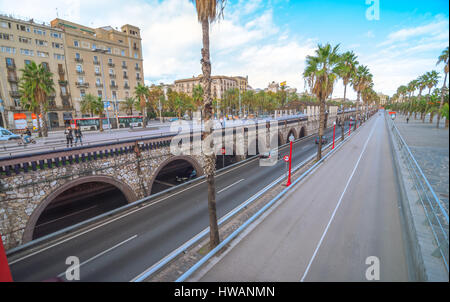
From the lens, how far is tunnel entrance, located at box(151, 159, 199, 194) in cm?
2583

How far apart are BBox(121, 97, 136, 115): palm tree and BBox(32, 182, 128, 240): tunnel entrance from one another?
37.1m

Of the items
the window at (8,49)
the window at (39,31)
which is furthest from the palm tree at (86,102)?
the window at (39,31)

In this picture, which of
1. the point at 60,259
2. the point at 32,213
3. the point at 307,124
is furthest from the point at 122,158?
the point at 307,124

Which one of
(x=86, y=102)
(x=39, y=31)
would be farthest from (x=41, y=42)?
(x=86, y=102)

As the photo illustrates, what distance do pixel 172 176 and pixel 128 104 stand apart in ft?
118

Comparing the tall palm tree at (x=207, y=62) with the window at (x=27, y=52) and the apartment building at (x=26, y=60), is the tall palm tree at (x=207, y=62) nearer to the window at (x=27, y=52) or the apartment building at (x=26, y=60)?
the apartment building at (x=26, y=60)

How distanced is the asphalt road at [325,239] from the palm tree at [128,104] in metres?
54.8

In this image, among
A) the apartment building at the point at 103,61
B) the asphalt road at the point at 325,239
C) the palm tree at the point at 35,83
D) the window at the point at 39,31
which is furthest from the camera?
the apartment building at the point at 103,61

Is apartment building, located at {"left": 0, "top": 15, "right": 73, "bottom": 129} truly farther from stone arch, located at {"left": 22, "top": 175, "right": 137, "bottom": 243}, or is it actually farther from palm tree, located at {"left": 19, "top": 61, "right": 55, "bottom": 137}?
stone arch, located at {"left": 22, "top": 175, "right": 137, "bottom": 243}

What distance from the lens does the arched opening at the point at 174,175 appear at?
81.1 ft

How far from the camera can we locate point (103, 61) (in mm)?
52594

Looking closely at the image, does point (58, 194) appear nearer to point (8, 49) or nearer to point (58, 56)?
point (8, 49)

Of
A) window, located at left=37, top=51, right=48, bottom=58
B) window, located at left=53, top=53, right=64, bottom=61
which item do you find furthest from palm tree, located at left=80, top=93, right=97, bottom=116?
window, located at left=37, top=51, right=48, bottom=58

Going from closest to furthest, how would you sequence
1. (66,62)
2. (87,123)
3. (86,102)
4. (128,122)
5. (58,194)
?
1. (58,194)
2. (87,123)
3. (128,122)
4. (66,62)
5. (86,102)
